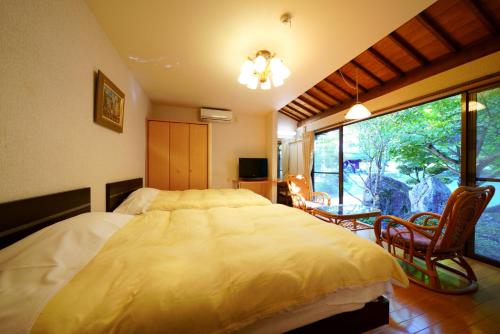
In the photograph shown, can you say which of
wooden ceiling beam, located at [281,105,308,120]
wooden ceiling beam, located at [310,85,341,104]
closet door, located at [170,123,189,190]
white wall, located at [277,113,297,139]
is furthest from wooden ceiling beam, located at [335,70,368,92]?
closet door, located at [170,123,189,190]

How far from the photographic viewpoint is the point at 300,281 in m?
0.90

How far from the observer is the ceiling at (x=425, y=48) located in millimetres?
1782

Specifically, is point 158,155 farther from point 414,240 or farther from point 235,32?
point 414,240

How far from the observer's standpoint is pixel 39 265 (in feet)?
2.46

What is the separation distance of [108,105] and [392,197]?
4889 millimetres

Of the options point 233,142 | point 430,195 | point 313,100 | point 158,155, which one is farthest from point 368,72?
point 158,155

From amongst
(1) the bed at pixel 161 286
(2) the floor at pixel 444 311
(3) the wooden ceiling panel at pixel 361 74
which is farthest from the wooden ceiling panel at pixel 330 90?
(2) the floor at pixel 444 311

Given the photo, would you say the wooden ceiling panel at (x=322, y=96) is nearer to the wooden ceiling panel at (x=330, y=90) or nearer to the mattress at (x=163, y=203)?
the wooden ceiling panel at (x=330, y=90)

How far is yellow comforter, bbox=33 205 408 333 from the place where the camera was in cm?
66

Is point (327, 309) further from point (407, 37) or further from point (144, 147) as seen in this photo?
point (144, 147)

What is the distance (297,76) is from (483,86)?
6.86 ft

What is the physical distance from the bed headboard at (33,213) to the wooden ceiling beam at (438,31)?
141 inches

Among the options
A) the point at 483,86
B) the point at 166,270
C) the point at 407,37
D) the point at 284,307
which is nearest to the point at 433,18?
the point at 407,37

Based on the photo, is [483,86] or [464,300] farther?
[483,86]
